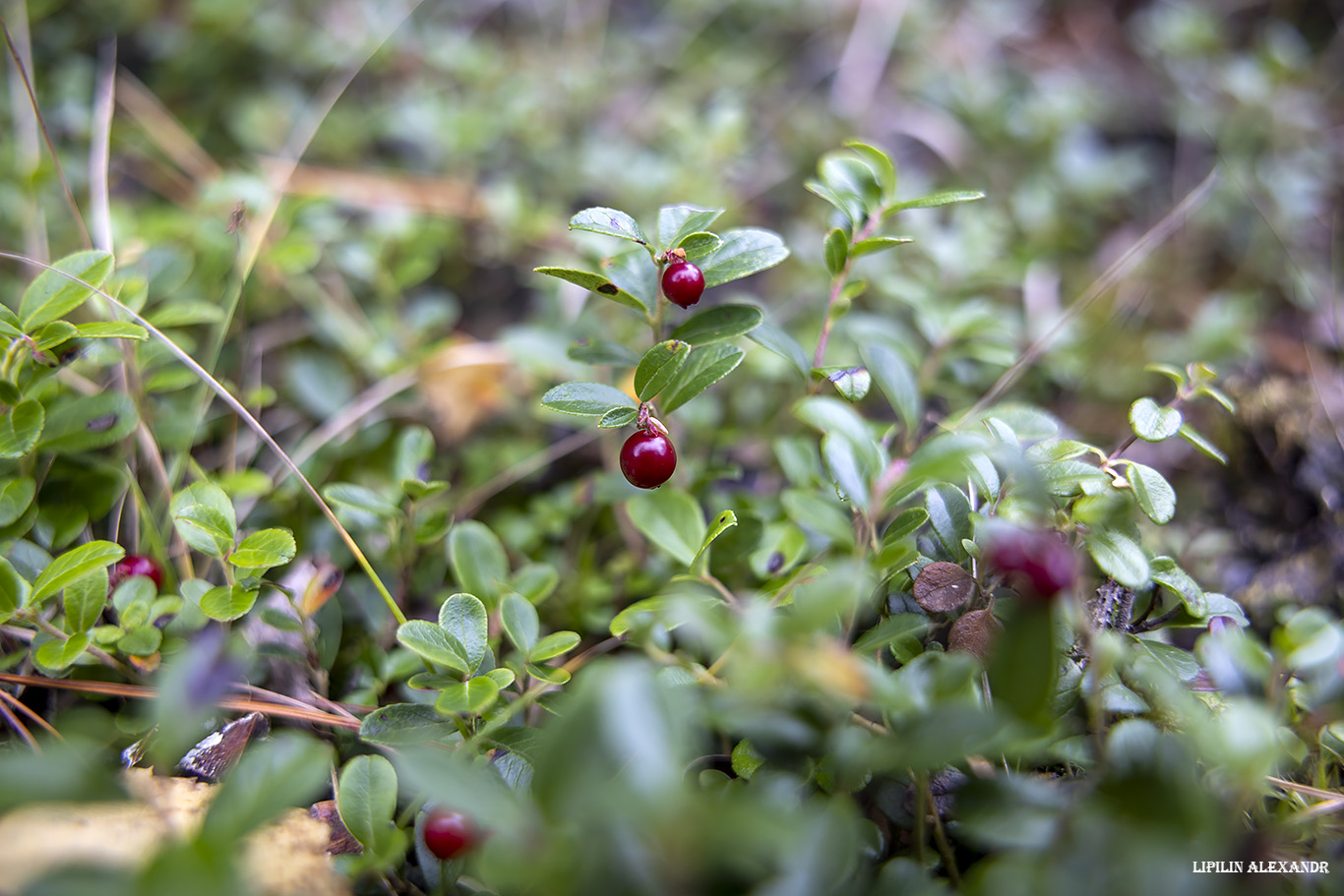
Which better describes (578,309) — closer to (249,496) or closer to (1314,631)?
(249,496)

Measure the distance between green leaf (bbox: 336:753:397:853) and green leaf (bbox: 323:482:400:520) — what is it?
41cm

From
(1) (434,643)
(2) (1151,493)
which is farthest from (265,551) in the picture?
(2) (1151,493)

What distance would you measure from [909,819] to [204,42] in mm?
3047

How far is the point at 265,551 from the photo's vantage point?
3.63ft

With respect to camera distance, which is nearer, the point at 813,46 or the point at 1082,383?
the point at 1082,383

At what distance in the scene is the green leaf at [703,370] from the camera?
111 cm

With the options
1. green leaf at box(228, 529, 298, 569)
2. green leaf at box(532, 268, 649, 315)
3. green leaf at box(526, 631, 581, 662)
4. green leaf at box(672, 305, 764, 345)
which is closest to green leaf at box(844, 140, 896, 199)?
green leaf at box(672, 305, 764, 345)

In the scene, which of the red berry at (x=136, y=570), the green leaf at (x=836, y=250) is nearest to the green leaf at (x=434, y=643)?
the red berry at (x=136, y=570)

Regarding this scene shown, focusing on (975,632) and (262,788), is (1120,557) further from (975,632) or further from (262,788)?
(262,788)

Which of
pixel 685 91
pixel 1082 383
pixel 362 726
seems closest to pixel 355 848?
pixel 362 726

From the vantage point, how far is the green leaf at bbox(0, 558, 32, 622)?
3.55 feet

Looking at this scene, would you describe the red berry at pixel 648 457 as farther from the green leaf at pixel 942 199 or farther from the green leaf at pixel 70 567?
the green leaf at pixel 70 567

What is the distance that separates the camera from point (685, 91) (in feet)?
8.79

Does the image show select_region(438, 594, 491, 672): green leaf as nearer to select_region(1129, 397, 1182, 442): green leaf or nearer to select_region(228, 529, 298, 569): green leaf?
select_region(228, 529, 298, 569): green leaf
